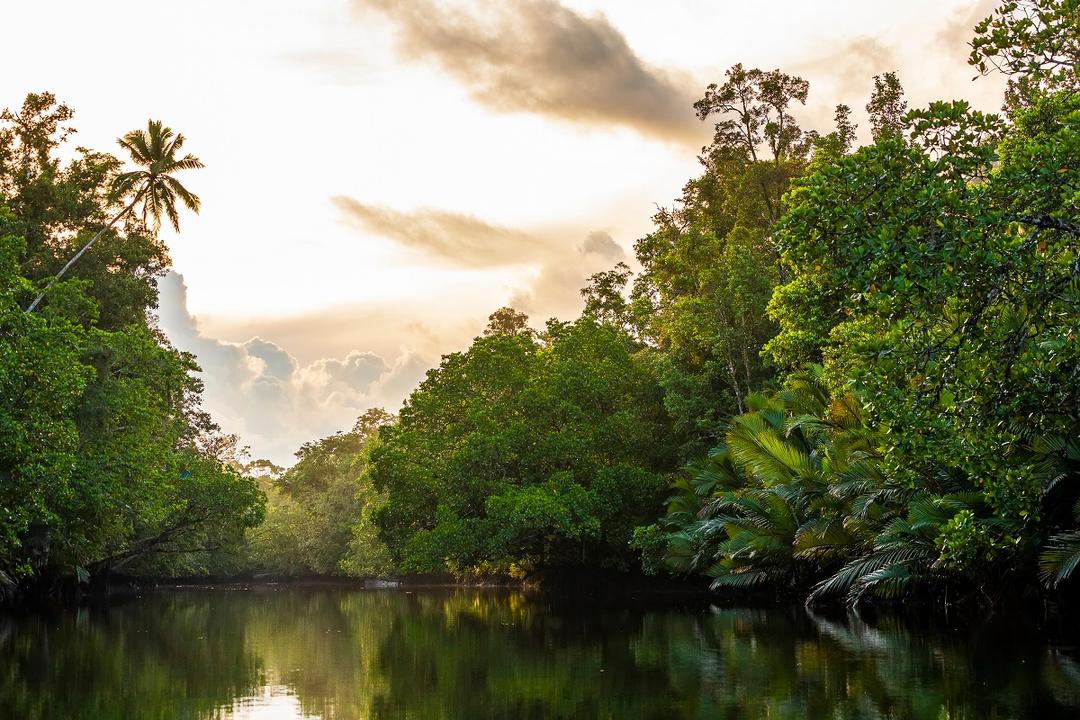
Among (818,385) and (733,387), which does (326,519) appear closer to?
(733,387)

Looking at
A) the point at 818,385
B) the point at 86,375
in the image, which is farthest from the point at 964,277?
the point at 86,375

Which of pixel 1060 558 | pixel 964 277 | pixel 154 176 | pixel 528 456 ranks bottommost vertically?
pixel 1060 558

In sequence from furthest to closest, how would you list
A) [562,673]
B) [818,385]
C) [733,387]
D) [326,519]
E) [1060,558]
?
[326,519] → [733,387] → [818,385] → [1060,558] → [562,673]

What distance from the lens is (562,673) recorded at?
38.8 ft

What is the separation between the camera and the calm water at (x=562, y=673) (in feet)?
28.7

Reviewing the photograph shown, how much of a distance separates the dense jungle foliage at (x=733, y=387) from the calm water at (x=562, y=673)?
163 cm

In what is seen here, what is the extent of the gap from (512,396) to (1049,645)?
1041 inches

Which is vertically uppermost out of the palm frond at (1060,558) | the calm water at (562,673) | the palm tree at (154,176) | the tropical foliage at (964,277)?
the palm tree at (154,176)

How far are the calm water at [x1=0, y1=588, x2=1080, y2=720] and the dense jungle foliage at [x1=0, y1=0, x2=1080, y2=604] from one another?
64.1 inches

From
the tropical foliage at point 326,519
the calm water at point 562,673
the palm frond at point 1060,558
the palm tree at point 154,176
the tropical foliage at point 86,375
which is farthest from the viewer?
the tropical foliage at point 326,519

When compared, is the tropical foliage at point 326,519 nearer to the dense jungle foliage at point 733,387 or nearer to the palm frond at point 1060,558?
the dense jungle foliage at point 733,387

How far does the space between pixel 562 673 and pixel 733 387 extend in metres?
24.3

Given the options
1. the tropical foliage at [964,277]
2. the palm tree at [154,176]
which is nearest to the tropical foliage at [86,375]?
the palm tree at [154,176]

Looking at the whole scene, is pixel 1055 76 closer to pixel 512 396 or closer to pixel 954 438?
pixel 954 438
